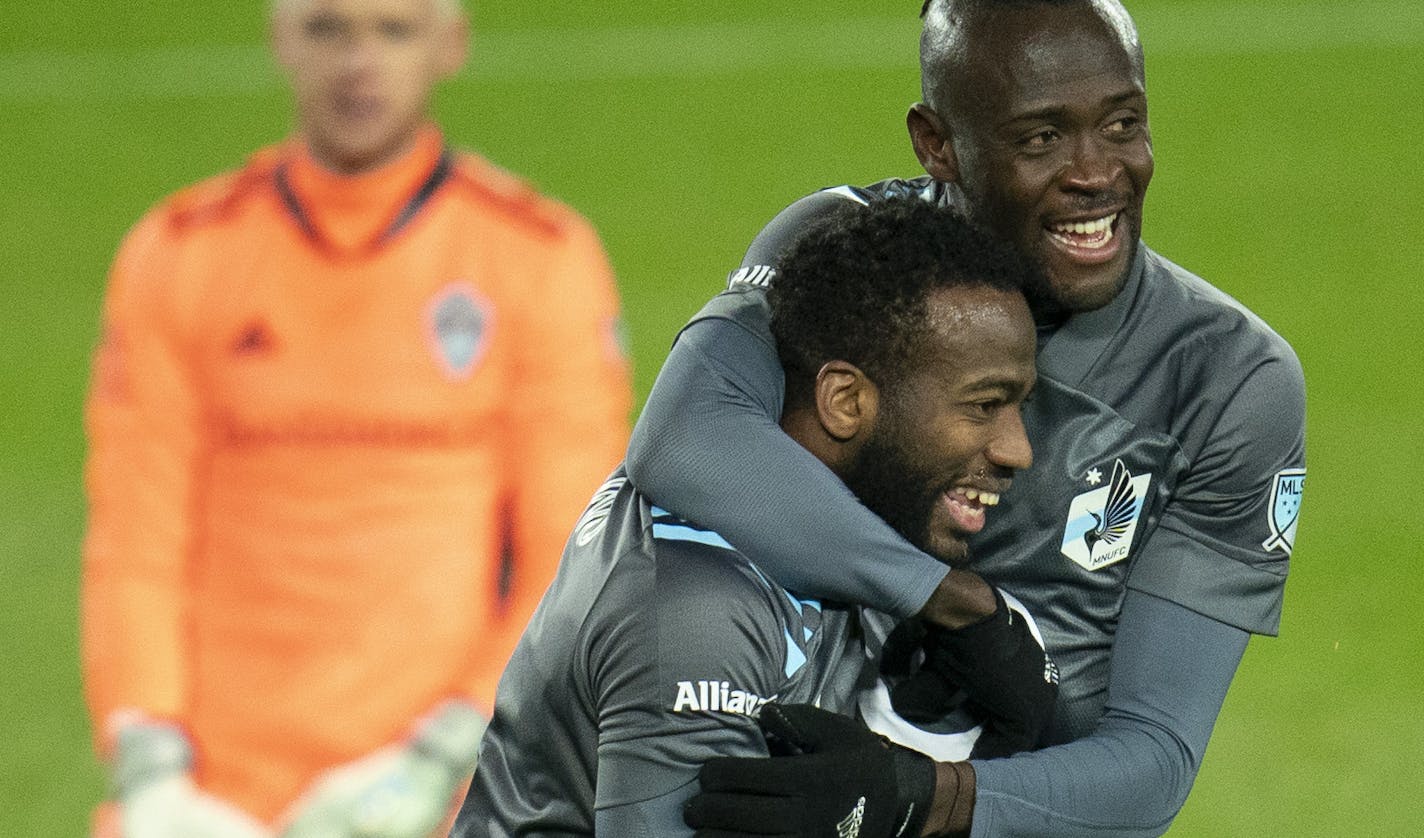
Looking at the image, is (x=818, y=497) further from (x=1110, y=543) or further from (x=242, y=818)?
(x=242, y=818)

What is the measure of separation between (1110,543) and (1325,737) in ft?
11.6

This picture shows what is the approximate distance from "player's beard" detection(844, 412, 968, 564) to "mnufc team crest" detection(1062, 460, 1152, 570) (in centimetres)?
22

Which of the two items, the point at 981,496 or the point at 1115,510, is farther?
the point at 1115,510

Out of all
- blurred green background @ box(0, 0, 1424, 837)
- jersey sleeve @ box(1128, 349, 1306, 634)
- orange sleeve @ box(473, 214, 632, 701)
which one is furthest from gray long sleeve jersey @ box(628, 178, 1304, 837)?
blurred green background @ box(0, 0, 1424, 837)

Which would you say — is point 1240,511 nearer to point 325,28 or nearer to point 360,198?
point 360,198

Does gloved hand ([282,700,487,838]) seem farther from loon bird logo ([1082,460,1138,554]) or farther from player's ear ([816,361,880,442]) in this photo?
player's ear ([816,361,880,442])

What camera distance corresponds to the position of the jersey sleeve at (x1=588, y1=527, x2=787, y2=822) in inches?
87.0

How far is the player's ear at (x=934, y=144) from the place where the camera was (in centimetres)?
271

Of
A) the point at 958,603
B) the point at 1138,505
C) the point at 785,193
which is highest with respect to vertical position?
the point at 1138,505

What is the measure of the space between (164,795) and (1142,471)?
142 inches

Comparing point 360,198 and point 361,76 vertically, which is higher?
point 361,76

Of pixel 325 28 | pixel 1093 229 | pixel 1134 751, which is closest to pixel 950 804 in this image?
pixel 1134 751

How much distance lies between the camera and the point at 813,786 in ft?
7.27

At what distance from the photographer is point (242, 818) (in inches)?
219
